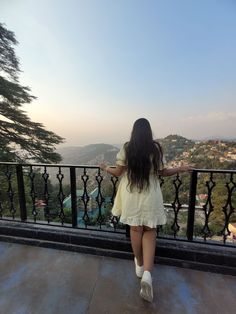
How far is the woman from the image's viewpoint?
4.93 feet

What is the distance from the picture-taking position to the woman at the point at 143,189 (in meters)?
1.50

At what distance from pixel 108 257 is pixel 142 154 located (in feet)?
4.27

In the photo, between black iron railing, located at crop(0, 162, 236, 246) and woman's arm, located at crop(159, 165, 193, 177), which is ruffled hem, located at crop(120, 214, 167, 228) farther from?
black iron railing, located at crop(0, 162, 236, 246)

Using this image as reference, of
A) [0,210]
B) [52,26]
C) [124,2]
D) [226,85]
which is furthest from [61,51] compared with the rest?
[226,85]

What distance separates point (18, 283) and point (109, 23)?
225 inches

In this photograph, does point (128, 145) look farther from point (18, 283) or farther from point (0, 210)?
point (0, 210)

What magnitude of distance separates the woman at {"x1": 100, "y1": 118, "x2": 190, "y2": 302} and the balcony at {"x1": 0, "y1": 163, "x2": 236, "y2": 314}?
0.31 metres

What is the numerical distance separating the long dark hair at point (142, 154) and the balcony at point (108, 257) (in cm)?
62

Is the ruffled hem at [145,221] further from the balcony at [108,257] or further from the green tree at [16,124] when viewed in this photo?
the green tree at [16,124]

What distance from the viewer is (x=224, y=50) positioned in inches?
286

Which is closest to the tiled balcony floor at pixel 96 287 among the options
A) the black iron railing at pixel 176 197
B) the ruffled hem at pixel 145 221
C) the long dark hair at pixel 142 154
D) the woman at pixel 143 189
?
the woman at pixel 143 189

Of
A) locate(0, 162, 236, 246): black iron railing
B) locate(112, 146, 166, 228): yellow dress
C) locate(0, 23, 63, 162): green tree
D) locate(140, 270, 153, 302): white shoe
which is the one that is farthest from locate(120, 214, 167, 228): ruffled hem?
locate(0, 23, 63, 162): green tree

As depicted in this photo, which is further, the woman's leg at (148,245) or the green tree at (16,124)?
the green tree at (16,124)

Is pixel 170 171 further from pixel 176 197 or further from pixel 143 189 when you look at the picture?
pixel 176 197
